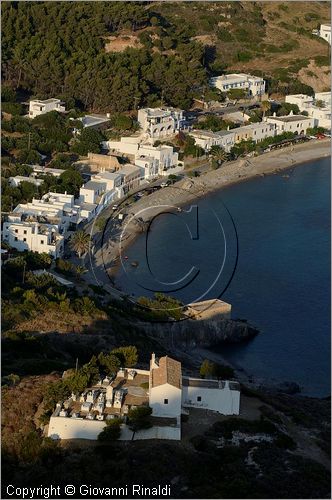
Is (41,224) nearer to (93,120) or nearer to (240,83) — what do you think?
(93,120)

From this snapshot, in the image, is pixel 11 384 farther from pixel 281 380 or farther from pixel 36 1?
pixel 36 1

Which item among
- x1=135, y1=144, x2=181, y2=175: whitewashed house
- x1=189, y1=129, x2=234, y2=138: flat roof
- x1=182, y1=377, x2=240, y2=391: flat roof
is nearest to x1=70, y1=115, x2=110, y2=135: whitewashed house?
x1=135, y1=144, x2=181, y2=175: whitewashed house

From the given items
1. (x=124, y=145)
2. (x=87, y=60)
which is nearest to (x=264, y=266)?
(x=124, y=145)

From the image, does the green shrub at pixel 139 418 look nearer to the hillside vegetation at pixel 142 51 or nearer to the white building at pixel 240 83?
the hillside vegetation at pixel 142 51

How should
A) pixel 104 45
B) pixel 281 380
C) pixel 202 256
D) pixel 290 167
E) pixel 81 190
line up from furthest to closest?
pixel 104 45 < pixel 290 167 < pixel 81 190 < pixel 202 256 < pixel 281 380

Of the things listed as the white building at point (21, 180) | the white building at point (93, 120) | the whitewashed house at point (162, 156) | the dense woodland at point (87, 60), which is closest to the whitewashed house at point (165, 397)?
the white building at point (21, 180)

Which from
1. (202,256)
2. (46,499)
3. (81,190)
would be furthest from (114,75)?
(46,499)
